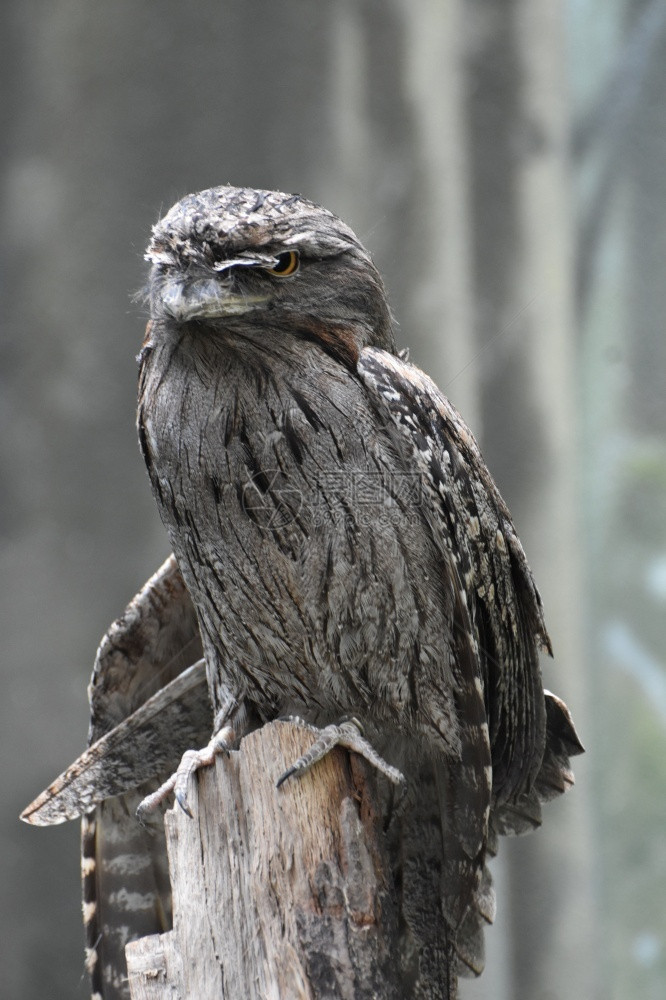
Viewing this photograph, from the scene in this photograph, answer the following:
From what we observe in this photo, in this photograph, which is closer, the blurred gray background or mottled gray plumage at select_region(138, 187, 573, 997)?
mottled gray plumage at select_region(138, 187, 573, 997)

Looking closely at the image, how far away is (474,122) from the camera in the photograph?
316cm

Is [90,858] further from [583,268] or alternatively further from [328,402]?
[583,268]

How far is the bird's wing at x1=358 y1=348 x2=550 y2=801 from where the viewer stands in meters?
1.70

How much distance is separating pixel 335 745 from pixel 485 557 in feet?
1.38

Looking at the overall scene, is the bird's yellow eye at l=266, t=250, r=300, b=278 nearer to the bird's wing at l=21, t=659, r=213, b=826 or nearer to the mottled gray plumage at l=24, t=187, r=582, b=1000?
the mottled gray plumage at l=24, t=187, r=582, b=1000

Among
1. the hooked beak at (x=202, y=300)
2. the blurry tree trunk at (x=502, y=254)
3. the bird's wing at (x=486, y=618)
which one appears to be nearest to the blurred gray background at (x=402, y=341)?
the blurry tree trunk at (x=502, y=254)

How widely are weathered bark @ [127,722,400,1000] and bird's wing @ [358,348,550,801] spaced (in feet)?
1.15

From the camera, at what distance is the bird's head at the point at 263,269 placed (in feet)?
5.09

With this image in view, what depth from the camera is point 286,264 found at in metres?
1.61

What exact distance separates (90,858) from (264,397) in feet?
3.86

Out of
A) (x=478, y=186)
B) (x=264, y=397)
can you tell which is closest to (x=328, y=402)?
(x=264, y=397)

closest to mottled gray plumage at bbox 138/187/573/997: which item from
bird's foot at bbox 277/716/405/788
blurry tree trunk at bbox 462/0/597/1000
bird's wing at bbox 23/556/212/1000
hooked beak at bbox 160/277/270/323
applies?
hooked beak at bbox 160/277/270/323

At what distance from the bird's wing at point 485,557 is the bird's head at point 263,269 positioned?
0.31ft

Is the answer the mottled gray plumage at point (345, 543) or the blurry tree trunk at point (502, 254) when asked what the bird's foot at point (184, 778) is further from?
the blurry tree trunk at point (502, 254)
